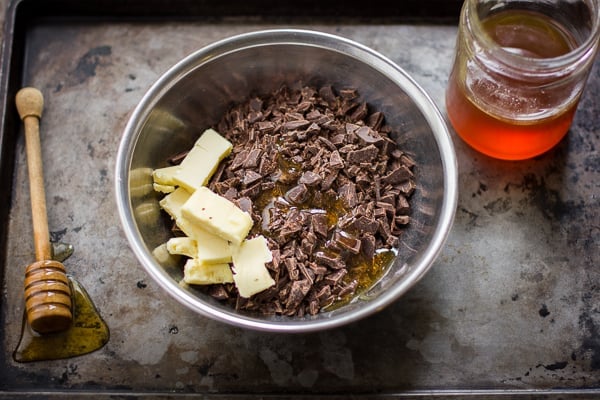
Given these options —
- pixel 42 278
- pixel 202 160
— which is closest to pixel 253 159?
pixel 202 160

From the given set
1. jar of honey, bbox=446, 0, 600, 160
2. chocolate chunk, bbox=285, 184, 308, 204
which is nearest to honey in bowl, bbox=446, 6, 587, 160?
jar of honey, bbox=446, 0, 600, 160

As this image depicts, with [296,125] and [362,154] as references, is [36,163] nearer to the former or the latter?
[296,125]

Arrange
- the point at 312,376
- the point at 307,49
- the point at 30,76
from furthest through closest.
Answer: the point at 30,76
the point at 307,49
the point at 312,376

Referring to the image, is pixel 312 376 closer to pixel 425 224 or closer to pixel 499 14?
pixel 425 224

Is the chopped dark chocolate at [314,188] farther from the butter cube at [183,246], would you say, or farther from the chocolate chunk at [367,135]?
the butter cube at [183,246]

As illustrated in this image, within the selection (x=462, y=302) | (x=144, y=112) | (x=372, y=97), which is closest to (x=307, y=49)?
(x=372, y=97)

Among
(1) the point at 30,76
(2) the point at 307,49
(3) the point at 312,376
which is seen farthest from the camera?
(1) the point at 30,76
